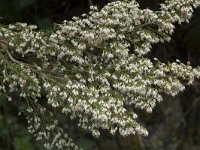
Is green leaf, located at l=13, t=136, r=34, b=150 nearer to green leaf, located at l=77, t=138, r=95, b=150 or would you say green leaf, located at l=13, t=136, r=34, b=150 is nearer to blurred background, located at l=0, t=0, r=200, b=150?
blurred background, located at l=0, t=0, r=200, b=150

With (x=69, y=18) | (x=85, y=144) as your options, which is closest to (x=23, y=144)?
(x=85, y=144)

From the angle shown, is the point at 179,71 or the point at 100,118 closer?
the point at 100,118

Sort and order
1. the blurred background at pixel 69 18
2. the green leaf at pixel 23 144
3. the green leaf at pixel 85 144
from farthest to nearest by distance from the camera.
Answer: the green leaf at pixel 23 144, the green leaf at pixel 85 144, the blurred background at pixel 69 18

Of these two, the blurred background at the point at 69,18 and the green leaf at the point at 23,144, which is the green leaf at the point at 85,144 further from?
the green leaf at the point at 23,144

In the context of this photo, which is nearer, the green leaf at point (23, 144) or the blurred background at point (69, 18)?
the blurred background at point (69, 18)

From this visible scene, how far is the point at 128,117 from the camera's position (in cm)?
176

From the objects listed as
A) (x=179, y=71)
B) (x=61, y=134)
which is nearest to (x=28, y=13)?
(x=61, y=134)

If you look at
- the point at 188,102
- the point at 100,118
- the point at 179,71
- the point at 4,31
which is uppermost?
the point at 188,102

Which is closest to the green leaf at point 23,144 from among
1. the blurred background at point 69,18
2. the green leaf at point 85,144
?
the blurred background at point 69,18

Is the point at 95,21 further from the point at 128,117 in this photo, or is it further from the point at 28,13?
the point at 28,13

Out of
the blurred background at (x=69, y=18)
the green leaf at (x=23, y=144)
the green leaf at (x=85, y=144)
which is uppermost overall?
the blurred background at (x=69, y=18)

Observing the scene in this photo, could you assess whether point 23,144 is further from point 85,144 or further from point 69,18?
point 69,18

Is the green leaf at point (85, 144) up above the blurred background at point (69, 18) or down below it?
below

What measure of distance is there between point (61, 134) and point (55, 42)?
40 cm
